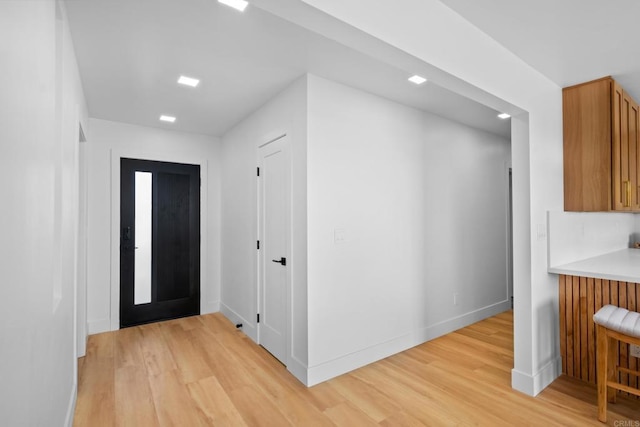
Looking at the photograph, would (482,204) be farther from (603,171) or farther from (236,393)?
(236,393)

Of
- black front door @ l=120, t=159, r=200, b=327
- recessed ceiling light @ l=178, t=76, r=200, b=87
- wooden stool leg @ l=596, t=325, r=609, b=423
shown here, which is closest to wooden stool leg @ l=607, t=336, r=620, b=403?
wooden stool leg @ l=596, t=325, r=609, b=423

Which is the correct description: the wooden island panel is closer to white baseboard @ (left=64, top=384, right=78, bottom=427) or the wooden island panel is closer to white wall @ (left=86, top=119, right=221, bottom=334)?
white baseboard @ (left=64, top=384, right=78, bottom=427)

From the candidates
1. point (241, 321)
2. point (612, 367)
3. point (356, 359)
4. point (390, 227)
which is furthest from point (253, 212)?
point (612, 367)

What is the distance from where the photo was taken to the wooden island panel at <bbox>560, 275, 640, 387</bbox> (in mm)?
2400

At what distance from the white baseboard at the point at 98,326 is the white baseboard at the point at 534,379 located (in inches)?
172

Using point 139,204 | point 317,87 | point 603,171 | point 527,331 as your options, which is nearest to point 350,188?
point 317,87

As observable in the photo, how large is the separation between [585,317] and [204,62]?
3.68m

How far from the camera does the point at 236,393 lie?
2.51 meters

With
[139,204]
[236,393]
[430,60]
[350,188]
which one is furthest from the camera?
[139,204]

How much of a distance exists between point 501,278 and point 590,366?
2011mm

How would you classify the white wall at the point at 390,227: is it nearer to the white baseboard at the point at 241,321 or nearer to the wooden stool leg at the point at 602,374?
the white baseboard at the point at 241,321

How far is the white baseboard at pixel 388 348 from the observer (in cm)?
265

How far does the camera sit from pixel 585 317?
2.59m

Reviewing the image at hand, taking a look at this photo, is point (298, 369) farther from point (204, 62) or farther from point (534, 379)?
point (204, 62)
